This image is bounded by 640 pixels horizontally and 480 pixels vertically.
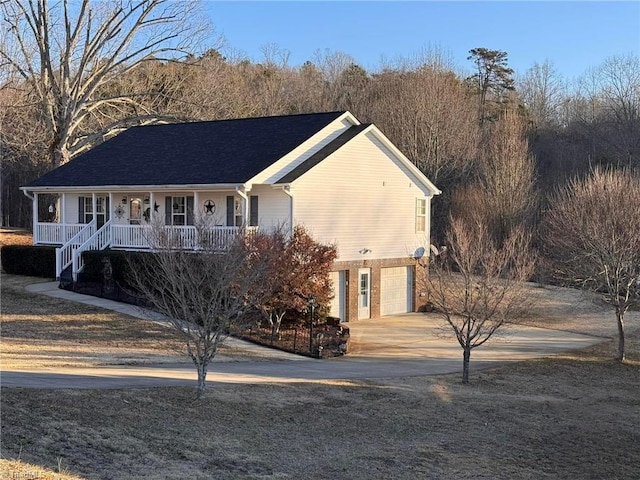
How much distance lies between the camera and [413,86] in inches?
1951

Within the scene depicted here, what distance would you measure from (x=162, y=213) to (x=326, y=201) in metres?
7.01

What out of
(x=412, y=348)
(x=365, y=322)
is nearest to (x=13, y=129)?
(x=365, y=322)

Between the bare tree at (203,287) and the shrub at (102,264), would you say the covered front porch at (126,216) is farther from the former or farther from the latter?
the bare tree at (203,287)

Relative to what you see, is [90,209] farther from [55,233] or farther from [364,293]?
[364,293]

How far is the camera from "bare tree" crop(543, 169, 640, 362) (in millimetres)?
23406

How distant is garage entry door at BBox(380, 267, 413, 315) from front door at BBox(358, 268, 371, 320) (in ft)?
3.26

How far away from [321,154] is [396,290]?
7219 millimetres

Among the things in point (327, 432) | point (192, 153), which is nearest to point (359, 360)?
point (327, 432)

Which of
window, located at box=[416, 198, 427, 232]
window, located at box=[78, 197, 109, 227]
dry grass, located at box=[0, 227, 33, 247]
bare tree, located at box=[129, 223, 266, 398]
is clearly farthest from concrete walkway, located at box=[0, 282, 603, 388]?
dry grass, located at box=[0, 227, 33, 247]

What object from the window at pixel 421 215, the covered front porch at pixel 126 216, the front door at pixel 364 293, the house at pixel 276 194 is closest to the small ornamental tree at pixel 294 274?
the covered front porch at pixel 126 216

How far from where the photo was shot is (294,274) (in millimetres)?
22719

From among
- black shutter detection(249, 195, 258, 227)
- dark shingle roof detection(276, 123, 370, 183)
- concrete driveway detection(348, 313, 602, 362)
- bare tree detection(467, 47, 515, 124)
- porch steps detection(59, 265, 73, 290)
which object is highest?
bare tree detection(467, 47, 515, 124)

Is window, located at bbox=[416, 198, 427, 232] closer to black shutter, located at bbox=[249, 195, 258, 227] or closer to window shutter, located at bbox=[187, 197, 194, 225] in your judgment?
black shutter, located at bbox=[249, 195, 258, 227]

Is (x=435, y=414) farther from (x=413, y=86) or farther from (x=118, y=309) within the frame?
(x=413, y=86)
